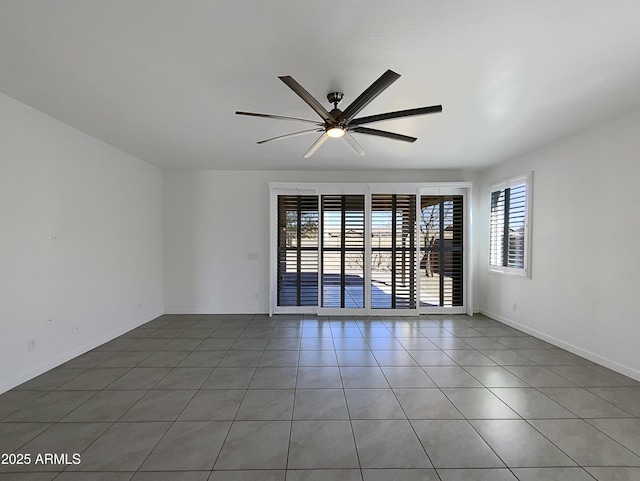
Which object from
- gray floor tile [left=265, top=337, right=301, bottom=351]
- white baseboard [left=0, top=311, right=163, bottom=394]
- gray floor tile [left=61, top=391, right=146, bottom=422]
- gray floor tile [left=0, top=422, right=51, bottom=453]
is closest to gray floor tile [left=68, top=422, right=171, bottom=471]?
gray floor tile [left=61, top=391, right=146, bottom=422]

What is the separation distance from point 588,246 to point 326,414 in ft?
11.4

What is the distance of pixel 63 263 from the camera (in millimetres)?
3205

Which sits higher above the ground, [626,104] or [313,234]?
[626,104]

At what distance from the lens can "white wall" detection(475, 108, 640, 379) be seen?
2871 millimetres

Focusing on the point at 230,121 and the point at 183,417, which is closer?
the point at 183,417

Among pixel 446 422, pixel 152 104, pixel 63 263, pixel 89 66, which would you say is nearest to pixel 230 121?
pixel 152 104

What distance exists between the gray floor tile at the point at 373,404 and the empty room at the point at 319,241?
0.03m

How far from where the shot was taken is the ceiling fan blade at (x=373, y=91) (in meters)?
1.75

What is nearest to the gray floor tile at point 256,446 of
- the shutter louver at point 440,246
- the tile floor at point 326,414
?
the tile floor at point 326,414

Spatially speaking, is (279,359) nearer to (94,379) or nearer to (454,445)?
(94,379)

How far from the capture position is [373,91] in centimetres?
193

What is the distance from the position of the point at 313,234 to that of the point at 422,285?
2.23 m

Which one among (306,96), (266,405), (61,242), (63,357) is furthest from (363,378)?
(61,242)

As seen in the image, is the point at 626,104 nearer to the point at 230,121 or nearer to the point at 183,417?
the point at 230,121
